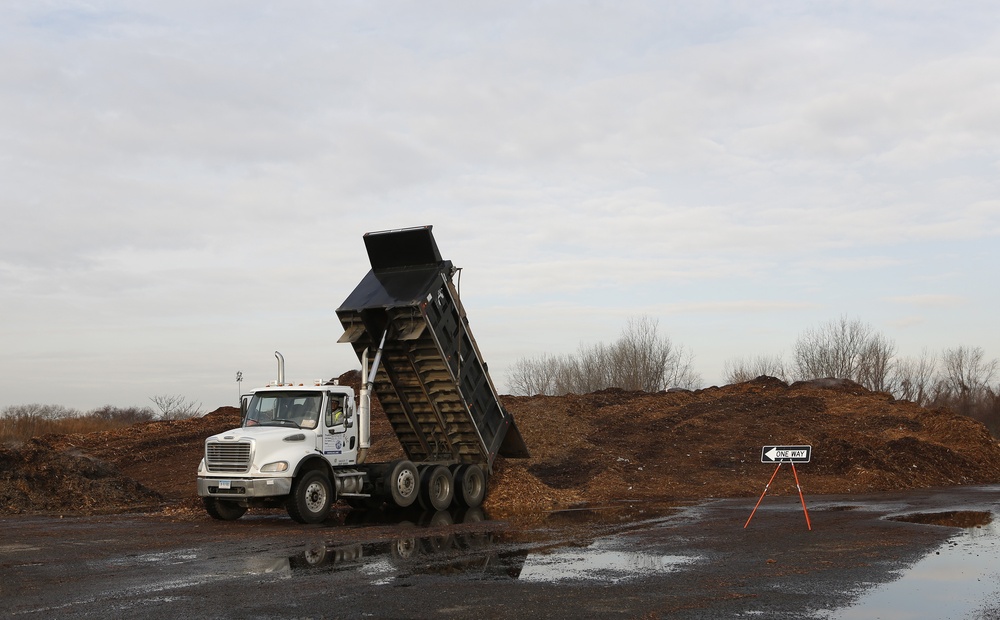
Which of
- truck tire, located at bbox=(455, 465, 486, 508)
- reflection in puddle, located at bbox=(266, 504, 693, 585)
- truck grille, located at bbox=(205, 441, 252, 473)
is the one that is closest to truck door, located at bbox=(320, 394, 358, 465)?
truck grille, located at bbox=(205, 441, 252, 473)

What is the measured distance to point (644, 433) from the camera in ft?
109

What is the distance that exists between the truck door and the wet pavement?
1337mm

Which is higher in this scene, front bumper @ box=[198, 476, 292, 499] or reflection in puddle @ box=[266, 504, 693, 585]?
front bumper @ box=[198, 476, 292, 499]

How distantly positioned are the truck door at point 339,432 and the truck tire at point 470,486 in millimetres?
2684

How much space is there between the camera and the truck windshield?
61.9 feet

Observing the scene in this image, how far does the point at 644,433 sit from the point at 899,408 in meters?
10.5

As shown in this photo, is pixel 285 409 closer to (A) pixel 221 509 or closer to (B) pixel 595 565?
(A) pixel 221 509

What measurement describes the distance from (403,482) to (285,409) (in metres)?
2.91

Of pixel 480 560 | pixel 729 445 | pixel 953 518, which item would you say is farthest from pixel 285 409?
pixel 729 445

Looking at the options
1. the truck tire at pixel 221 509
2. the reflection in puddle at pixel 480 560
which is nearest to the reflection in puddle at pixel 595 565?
the reflection in puddle at pixel 480 560

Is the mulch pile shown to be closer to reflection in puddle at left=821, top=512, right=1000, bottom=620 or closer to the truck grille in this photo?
the truck grille

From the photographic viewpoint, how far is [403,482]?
19.8 metres

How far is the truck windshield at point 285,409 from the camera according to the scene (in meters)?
18.9

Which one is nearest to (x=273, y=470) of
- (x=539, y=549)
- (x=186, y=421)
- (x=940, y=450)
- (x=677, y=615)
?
(x=539, y=549)
